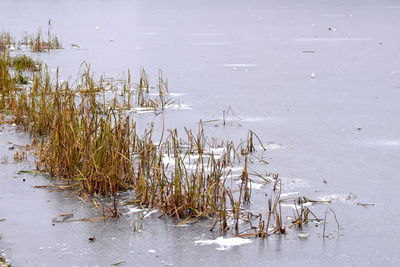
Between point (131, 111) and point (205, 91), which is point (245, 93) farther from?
point (131, 111)

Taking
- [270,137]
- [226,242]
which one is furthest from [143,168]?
[270,137]

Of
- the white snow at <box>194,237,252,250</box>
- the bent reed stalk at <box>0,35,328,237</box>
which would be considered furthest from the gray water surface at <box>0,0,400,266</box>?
the bent reed stalk at <box>0,35,328,237</box>

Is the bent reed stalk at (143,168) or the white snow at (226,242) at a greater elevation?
the bent reed stalk at (143,168)

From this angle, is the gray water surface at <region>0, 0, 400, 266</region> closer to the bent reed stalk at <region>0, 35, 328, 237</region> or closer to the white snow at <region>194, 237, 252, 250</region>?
the white snow at <region>194, 237, 252, 250</region>

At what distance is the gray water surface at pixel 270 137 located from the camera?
4859 millimetres

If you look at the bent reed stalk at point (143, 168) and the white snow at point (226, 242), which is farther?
the bent reed stalk at point (143, 168)

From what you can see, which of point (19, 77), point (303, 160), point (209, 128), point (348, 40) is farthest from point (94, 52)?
point (303, 160)

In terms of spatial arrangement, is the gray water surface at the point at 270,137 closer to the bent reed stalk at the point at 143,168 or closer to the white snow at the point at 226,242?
the white snow at the point at 226,242

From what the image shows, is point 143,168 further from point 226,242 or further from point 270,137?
point 270,137

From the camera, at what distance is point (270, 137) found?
8.34m

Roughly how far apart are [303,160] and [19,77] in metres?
5.91

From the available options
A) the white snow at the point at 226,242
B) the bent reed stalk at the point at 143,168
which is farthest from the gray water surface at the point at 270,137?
the bent reed stalk at the point at 143,168

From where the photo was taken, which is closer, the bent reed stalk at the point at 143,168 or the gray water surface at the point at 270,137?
the gray water surface at the point at 270,137

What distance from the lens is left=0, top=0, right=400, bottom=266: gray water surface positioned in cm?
486
